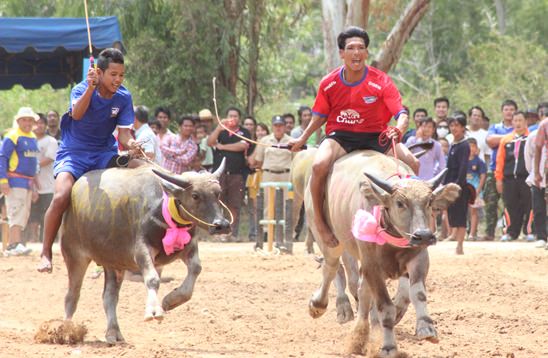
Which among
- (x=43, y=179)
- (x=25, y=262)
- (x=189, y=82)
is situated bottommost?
(x=25, y=262)

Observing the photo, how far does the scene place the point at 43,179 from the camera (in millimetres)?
18078

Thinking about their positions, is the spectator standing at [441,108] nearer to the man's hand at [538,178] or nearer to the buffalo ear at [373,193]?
the man's hand at [538,178]

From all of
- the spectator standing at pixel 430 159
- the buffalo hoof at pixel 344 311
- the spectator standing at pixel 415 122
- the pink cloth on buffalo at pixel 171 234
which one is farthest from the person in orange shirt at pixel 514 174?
the pink cloth on buffalo at pixel 171 234

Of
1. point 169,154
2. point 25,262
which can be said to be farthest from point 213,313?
point 169,154

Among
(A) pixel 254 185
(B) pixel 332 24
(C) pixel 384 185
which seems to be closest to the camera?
(C) pixel 384 185

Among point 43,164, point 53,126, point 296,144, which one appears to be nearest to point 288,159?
point 43,164

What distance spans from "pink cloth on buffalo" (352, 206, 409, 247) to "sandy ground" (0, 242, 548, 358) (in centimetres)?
97

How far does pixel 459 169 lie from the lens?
15.2m

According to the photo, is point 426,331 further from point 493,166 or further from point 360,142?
point 493,166

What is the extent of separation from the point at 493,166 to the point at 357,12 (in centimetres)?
386

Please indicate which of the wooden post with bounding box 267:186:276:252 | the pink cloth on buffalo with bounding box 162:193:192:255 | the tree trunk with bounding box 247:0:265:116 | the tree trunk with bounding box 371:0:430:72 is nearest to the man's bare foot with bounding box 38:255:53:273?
the pink cloth on buffalo with bounding box 162:193:192:255

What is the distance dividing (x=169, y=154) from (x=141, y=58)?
230 inches

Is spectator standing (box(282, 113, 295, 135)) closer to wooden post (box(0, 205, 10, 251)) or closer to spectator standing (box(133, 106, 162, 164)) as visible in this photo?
wooden post (box(0, 205, 10, 251))

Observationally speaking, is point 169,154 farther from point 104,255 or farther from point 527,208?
point 104,255
